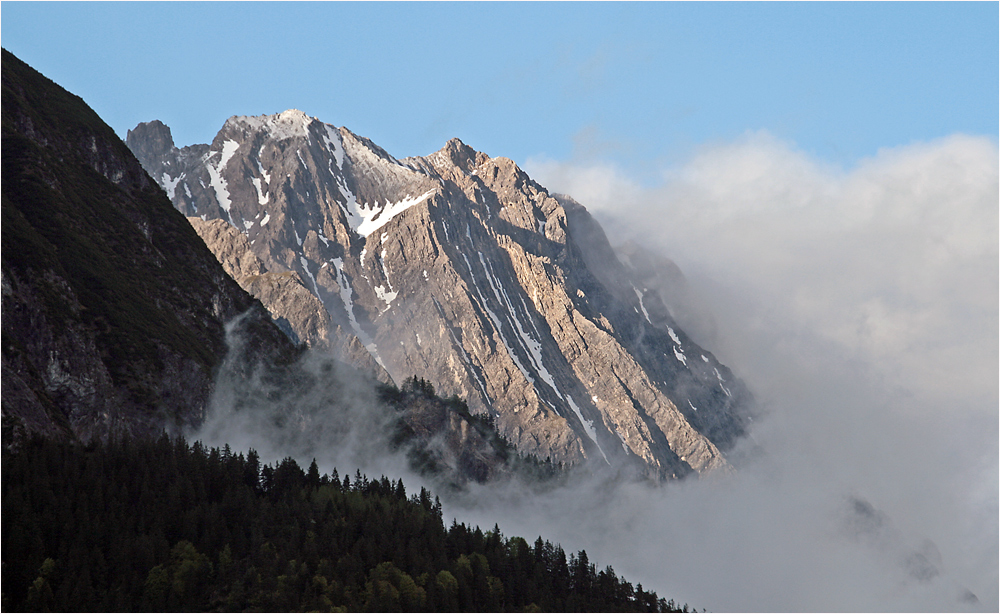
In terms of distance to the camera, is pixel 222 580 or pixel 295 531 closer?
pixel 222 580

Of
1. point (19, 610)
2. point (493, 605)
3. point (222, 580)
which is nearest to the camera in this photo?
point (19, 610)

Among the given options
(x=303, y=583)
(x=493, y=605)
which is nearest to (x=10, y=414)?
(x=303, y=583)

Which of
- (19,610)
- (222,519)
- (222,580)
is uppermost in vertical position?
(222,519)

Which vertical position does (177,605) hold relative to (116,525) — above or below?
below

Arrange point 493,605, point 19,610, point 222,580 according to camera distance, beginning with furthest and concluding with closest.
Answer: point 493,605
point 222,580
point 19,610

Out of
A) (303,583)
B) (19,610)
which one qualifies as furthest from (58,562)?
(303,583)

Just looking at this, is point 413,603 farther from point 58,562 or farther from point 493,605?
point 58,562

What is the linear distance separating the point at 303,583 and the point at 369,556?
18.3 m

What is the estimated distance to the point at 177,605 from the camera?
169 meters

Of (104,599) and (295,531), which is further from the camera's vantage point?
(295,531)

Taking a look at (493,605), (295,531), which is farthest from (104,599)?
(493,605)

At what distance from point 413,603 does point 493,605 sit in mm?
17301

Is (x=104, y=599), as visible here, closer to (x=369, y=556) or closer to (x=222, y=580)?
(x=222, y=580)

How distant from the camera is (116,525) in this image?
592 ft
